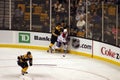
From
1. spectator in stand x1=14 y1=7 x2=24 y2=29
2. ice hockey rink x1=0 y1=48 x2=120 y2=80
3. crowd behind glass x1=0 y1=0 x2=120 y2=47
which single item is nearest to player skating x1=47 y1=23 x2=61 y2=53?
ice hockey rink x1=0 y1=48 x2=120 y2=80

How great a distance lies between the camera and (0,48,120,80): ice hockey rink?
43.4ft

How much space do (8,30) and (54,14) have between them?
2.13 m

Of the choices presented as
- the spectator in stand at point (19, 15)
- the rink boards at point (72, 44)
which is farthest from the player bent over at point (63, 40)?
the spectator in stand at point (19, 15)

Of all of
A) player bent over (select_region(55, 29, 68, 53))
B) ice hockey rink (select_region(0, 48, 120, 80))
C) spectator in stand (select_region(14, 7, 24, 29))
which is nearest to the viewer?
ice hockey rink (select_region(0, 48, 120, 80))

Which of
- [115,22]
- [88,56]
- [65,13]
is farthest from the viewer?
[65,13]

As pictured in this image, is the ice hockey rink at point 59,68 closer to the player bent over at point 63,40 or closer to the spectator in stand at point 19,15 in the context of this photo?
the player bent over at point 63,40

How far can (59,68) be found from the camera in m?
14.5

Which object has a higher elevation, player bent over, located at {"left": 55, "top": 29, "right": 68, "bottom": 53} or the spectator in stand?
the spectator in stand

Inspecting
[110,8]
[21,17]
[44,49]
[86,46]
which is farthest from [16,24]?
[110,8]

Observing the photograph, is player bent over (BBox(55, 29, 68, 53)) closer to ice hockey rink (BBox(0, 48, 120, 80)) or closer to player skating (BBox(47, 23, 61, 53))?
player skating (BBox(47, 23, 61, 53))

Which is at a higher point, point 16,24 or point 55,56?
point 16,24

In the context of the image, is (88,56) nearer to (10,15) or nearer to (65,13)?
(65,13)

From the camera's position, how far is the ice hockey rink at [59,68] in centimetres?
1323

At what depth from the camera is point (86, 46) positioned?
16.5 m
